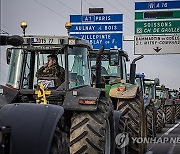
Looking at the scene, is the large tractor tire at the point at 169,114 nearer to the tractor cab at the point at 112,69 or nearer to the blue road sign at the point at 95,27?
the blue road sign at the point at 95,27

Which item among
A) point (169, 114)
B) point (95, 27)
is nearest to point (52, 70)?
point (95, 27)

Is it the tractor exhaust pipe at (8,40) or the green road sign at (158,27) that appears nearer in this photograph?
the tractor exhaust pipe at (8,40)

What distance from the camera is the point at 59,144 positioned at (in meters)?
5.40

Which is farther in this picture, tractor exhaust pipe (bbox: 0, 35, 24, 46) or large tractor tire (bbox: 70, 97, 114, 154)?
large tractor tire (bbox: 70, 97, 114, 154)

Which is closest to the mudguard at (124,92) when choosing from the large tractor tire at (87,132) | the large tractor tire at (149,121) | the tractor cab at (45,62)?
the tractor cab at (45,62)

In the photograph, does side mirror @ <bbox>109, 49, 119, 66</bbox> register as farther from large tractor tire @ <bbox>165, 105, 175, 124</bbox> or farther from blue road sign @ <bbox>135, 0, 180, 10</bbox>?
large tractor tire @ <bbox>165, 105, 175, 124</bbox>

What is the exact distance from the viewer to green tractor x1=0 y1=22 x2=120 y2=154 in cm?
508

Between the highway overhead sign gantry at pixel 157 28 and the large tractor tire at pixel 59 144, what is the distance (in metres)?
20.4

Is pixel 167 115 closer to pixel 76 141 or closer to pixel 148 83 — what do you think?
pixel 148 83

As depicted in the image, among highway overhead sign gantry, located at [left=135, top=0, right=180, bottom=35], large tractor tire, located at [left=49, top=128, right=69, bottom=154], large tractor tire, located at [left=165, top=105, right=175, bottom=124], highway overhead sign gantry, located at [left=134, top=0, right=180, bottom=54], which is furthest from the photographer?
large tractor tire, located at [left=165, top=105, right=175, bottom=124]

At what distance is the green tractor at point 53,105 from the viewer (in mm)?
5082

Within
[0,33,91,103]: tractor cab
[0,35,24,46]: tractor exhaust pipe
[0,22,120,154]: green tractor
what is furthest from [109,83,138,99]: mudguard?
[0,35,24,46]: tractor exhaust pipe

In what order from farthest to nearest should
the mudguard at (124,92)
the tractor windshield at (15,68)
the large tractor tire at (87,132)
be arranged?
the mudguard at (124,92), the tractor windshield at (15,68), the large tractor tire at (87,132)

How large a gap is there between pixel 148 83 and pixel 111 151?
13.0m
